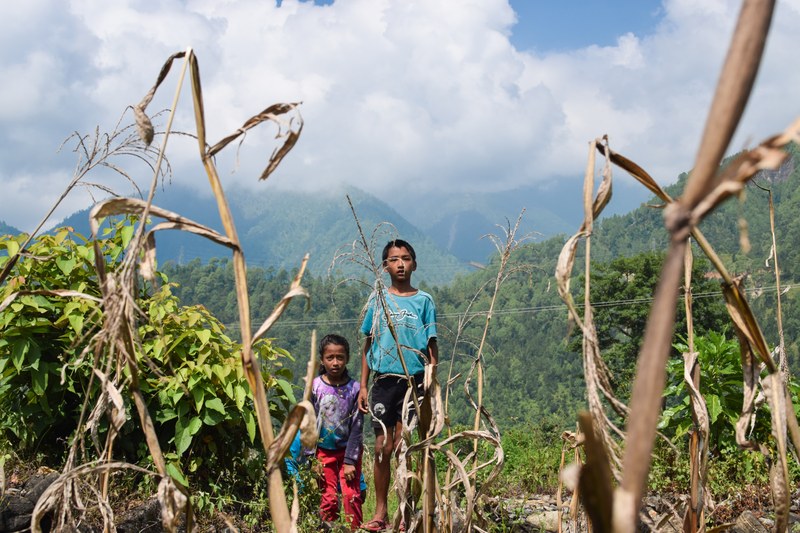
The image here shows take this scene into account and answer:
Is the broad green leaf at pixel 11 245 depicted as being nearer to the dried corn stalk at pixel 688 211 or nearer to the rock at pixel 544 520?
the rock at pixel 544 520

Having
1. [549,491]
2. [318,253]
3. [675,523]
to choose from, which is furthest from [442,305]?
[318,253]

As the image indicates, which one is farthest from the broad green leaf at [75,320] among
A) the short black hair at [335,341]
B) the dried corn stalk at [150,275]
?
the dried corn stalk at [150,275]

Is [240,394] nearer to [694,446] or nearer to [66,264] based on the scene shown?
[66,264]

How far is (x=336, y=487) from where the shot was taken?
5.16 metres

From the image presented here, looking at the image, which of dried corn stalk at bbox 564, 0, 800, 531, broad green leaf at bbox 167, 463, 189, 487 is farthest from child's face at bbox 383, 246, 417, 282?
dried corn stalk at bbox 564, 0, 800, 531

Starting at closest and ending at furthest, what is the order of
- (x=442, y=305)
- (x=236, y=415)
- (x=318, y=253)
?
(x=236, y=415), (x=442, y=305), (x=318, y=253)

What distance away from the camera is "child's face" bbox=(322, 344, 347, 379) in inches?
200

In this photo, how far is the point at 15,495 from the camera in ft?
12.0

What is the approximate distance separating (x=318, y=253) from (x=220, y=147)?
176 meters

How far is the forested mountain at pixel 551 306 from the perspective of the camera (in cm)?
3334

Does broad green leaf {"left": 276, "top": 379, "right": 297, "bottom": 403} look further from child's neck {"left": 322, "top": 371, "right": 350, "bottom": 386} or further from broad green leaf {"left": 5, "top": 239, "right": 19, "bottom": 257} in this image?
broad green leaf {"left": 5, "top": 239, "right": 19, "bottom": 257}

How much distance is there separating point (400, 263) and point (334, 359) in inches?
39.5

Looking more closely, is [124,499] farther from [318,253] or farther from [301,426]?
[318,253]

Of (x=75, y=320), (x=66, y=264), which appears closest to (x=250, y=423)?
(x=75, y=320)
